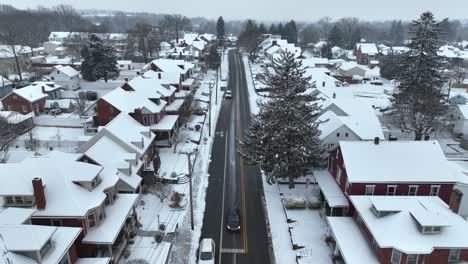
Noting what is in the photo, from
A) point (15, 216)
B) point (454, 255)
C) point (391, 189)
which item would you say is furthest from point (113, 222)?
point (454, 255)

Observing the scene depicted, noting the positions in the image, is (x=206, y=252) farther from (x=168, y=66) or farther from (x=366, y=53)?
(x=366, y=53)

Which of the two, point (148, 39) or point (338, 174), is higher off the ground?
point (148, 39)

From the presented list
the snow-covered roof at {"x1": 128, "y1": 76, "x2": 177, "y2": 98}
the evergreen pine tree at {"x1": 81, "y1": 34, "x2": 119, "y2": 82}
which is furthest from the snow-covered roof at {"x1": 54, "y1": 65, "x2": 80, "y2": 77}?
the snow-covered roof at {"x1": 128, "y1": 76, "x2": 177, "y2": 98}

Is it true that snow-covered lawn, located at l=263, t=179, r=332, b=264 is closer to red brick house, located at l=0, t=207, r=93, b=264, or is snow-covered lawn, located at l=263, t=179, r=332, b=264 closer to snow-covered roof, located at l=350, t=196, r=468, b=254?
snow-covered roof, located at l=350, t=196, r=468, b=254

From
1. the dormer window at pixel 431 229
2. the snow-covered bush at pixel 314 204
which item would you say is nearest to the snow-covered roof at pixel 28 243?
the snow-covered bush at pixel 314 204

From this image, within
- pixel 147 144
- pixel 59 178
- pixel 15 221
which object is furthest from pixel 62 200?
pixel 147 144

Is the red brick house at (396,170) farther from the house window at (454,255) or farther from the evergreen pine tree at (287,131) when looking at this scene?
the house window at (454,255)

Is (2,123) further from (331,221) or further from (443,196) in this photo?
(443,196)
